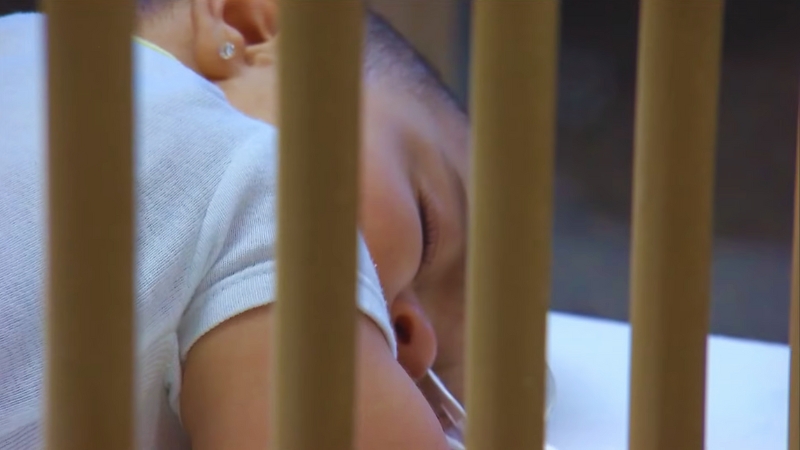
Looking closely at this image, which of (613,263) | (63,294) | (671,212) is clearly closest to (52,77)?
(63,294)

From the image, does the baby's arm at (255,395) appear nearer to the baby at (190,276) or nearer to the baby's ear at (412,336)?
the baby at (190,276)

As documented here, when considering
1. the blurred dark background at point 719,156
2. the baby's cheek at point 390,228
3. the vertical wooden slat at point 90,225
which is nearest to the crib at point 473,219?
the vertical wooden slat at point 90,225

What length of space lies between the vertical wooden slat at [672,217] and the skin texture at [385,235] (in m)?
0.14

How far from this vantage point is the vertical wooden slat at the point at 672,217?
24cm

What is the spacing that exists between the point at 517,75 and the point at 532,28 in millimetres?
12

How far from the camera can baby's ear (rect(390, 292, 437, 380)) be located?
59 cm

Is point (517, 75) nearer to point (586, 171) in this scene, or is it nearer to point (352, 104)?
point (352, 104)

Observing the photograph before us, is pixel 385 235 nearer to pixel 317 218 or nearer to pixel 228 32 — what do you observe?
pixel 228 32

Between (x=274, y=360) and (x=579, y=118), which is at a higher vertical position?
(x=274, y=360)

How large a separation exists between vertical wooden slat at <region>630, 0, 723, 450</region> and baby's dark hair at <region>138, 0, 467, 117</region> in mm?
435

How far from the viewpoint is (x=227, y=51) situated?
22.9 inches

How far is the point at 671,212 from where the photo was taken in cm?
24

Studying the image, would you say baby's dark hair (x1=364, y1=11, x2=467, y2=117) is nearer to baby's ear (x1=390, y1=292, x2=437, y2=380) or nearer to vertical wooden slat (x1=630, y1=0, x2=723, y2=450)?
baby's ear (x1=390, y1=292, x2=437, y2=380)

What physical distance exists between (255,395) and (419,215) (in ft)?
0.83
